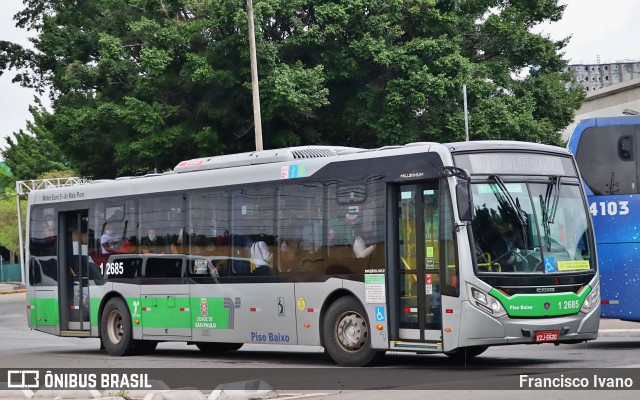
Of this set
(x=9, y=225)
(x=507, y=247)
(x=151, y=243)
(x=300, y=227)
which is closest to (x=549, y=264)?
(x=507, y=247)

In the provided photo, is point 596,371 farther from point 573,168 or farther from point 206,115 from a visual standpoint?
point 206,115

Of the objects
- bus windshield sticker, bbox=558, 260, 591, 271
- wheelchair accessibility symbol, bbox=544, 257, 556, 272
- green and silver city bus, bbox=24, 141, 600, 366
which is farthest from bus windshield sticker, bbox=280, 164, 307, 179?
bus windshield sticker, bbox=558, 260, 591, 271

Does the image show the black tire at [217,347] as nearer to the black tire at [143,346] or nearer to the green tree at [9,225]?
the black tire at [143,346]

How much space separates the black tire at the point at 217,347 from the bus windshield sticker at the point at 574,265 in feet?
24.7

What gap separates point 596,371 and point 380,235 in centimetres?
363

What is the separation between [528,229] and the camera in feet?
50.0

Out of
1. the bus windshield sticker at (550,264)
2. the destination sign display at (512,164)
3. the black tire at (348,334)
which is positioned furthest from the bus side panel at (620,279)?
the black tire at (348,334)

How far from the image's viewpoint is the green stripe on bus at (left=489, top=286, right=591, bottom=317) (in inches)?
585

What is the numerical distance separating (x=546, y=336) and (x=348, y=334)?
3.00 meters

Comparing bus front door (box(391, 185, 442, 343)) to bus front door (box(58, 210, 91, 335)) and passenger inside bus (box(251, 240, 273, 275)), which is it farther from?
bus front door (box(58, 210, 91, 335))

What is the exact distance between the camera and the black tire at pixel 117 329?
830 inches

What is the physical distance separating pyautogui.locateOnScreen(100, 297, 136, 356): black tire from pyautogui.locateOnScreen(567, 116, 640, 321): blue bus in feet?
28.1

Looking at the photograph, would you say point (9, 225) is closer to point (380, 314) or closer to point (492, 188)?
point (380, 314)

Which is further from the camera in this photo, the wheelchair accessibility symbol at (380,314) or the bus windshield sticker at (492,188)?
the wheelchair accessibility symbol at (380,314)
